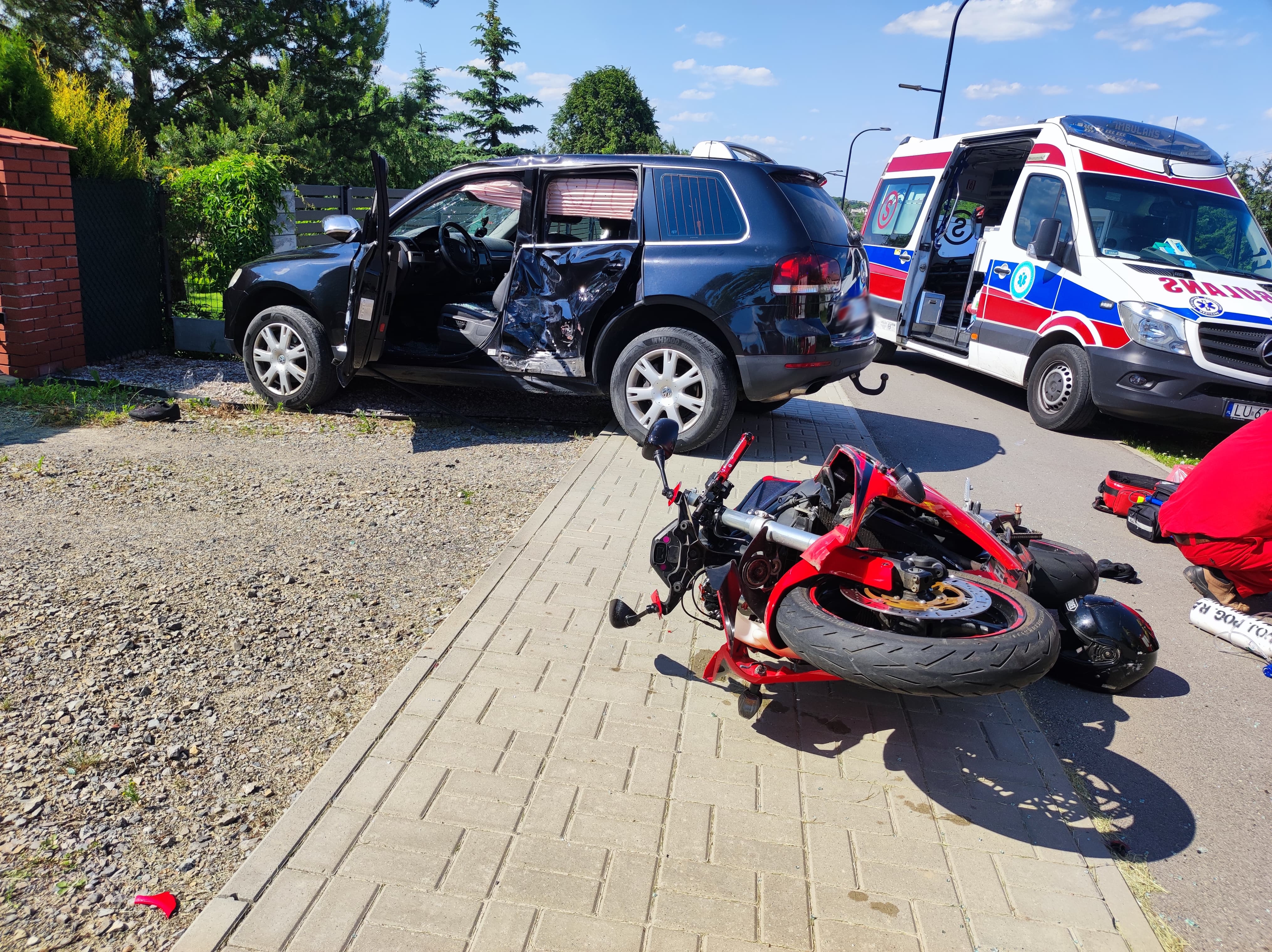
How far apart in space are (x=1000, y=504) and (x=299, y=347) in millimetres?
5561

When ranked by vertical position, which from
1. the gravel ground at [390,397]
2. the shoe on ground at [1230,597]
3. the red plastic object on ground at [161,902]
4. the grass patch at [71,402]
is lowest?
the red plastic object on ground at [161,902]

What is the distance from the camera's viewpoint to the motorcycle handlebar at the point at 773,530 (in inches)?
118

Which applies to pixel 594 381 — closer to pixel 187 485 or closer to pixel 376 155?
pixel 376 155

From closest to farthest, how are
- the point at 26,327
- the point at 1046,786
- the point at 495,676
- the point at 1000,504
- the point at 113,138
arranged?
the point at 1046,786, the point at 495,676, the point at 1000,504, the point at 26,327, the point at 113,138

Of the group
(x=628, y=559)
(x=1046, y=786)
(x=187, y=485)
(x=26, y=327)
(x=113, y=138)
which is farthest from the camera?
(x=113, y=138)

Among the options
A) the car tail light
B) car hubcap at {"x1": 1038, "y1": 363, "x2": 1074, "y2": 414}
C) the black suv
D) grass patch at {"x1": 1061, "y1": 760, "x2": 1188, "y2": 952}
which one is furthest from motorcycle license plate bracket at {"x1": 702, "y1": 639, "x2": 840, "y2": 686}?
car hubcap at {"x1": 1038, "y1": 363, "x2": 1074, "y2": 414}

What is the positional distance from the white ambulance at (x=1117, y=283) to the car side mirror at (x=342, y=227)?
6.38 metres

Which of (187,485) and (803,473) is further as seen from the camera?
(803,473)

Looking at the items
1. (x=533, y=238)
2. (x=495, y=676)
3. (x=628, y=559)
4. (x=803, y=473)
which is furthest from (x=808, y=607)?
(x=533, y=238)

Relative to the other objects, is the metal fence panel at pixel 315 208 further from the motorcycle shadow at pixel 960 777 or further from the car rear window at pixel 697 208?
the motorcycle shadow at pixel 960 777


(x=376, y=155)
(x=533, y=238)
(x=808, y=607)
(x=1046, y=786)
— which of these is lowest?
(x=1046, y=786)

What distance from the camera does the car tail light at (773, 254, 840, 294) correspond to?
244 inches

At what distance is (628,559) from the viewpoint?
4.69 meters

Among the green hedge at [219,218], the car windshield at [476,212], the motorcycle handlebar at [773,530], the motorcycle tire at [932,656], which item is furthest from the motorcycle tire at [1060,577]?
the green hedge at [219,218]
